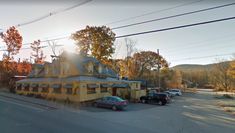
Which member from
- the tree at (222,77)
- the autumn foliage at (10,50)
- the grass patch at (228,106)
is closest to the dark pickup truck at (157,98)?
the grass patch at (228,106)

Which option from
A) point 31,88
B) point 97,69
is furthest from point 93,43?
point 31,88

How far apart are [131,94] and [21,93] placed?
1807cm

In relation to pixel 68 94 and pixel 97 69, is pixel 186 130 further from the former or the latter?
pixel 97 69

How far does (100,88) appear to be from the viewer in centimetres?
2998

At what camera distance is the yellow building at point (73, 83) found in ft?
89.6

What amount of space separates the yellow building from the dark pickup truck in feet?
4.89

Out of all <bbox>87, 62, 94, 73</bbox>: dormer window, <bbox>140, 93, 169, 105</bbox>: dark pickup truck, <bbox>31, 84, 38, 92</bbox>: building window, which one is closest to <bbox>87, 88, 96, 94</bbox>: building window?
<bbox>87, 62, 94, 73</bbox>: dormer window

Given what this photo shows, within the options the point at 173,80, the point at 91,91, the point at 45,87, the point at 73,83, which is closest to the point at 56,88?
the point at 45,87

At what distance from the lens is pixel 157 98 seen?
30.5 metres

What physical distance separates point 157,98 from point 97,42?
69.5 ft

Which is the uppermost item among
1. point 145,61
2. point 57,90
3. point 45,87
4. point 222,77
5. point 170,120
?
point 145,61

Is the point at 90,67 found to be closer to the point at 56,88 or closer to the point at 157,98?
the point at 56,88

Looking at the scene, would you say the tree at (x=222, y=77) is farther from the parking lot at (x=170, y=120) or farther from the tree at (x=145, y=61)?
the parking lot at (x=170, y=120)

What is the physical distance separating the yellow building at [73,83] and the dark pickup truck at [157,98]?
4.89 feet
